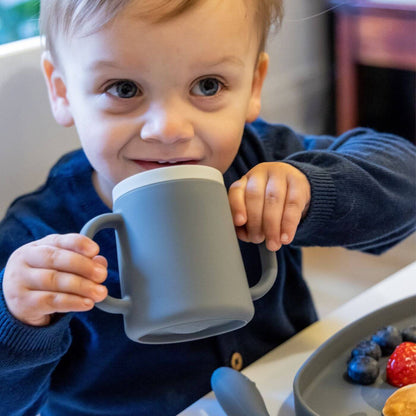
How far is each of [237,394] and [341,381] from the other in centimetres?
10

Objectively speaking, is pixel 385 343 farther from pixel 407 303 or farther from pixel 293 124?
pixel 293 124

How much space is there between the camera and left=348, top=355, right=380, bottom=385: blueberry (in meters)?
0.65

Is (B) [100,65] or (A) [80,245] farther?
(B) [100,65]

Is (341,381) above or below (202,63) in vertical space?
below

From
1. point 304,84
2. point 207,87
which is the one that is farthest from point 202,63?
point 304,84

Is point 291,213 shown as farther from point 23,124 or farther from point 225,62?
point 23,124

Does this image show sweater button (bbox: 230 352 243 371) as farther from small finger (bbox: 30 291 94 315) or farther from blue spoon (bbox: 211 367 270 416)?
small finger (bbox: 30 291 94 315)

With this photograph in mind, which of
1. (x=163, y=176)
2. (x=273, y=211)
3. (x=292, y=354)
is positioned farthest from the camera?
(x=292, y=354)

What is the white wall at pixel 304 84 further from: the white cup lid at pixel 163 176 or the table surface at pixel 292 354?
the white cup lid at pixel 163 176

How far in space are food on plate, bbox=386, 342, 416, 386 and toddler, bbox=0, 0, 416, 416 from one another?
0.48 ft

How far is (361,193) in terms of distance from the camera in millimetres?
797

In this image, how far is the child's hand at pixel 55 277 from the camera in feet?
1.77

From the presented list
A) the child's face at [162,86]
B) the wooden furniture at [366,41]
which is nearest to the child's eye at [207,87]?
the child's face at [162,86]

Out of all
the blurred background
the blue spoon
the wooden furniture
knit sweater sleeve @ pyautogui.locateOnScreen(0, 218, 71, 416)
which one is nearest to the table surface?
the blue spoon
